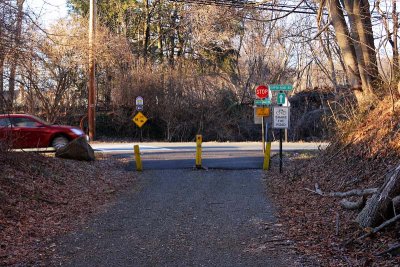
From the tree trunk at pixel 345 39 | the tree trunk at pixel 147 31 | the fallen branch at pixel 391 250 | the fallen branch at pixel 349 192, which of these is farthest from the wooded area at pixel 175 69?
the fallen branch at pixel 391 250

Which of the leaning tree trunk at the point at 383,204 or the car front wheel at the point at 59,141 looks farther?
the car front wheel at the point at 59,141

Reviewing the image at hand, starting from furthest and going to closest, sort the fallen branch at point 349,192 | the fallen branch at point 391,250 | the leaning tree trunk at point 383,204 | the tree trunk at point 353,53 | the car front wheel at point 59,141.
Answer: the car front wheel at point 59,141
the tree trunk at point 353,53
the fallen branch at point 349,192
the leaning tree trunk at point 383,204
the fallen branch at point 391,250

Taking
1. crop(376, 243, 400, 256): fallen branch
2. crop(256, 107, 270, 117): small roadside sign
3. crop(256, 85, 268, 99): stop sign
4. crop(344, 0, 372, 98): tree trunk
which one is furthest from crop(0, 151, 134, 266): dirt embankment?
crop(344, 0, 372, 98): tree trunk

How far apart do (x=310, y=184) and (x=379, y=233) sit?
5.12 m

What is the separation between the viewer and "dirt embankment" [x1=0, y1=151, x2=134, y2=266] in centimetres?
689

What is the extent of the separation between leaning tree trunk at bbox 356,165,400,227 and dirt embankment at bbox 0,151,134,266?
14.0 feet

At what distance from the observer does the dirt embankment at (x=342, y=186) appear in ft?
19.8

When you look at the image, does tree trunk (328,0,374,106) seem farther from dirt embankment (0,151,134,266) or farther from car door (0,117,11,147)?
car door (0,117,11,147)

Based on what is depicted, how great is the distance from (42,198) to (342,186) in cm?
588

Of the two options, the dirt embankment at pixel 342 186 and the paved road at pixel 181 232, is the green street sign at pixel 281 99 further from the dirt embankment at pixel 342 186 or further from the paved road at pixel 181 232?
the paved road at pixel 181 232

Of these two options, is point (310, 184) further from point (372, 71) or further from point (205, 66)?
point (205, 66)

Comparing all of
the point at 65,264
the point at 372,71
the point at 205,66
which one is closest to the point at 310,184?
the point at 372,71

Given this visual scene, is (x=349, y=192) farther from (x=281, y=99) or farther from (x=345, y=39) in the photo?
(x=281, y=99)

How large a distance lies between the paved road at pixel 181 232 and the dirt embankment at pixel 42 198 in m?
0.41
